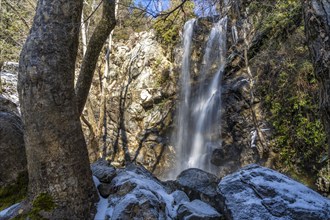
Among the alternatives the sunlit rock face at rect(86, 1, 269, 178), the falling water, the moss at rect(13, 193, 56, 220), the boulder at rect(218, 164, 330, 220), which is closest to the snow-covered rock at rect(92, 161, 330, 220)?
the boulder at rect(218, 164, 330, 220)

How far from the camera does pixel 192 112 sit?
1358 cm

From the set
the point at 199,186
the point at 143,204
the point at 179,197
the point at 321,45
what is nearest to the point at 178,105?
the point at 199,186

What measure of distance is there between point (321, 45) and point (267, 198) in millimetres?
1369

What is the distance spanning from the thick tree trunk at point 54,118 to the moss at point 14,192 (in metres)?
0.74

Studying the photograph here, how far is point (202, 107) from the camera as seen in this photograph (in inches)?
509

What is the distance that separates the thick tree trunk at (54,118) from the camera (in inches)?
95.7

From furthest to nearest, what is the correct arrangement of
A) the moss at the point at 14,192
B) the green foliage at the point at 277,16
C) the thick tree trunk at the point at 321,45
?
the green foliage at the point at 277,16, the moss at the point at 14,192, the thick tree trunk at the point at 321,45

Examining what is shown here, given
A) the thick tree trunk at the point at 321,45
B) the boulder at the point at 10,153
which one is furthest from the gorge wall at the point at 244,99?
the boulder at the point at 10,153

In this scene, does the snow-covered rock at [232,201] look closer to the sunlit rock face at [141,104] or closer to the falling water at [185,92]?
the falling water at [185,92]

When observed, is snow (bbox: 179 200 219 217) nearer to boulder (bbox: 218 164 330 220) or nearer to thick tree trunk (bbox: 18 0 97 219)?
boulder (bbox: 218 164 330 220)

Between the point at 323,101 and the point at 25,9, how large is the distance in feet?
47.9

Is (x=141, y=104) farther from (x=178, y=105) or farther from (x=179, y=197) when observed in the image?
(x=179, y=197)

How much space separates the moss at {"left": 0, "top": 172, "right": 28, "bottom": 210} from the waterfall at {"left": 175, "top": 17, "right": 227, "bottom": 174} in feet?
29.3

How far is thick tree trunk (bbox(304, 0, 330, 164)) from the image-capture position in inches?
73.7
